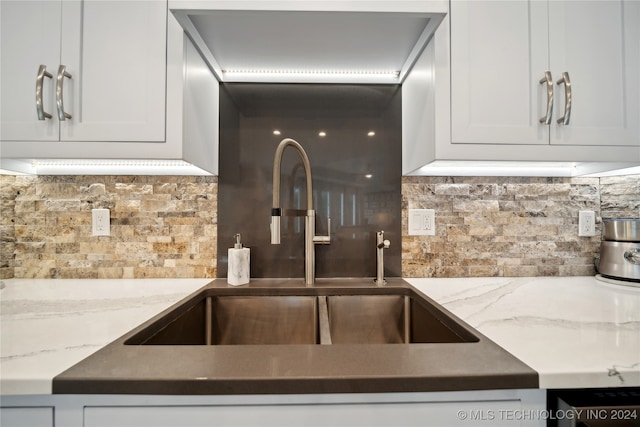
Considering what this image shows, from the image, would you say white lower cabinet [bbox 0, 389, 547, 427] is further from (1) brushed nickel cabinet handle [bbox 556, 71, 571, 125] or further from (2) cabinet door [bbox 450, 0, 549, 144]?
(1) brushed nickel cabinet handle [bbox 556, 71, 571, 125]

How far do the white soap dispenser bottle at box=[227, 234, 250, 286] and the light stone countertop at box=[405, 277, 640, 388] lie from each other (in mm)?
683

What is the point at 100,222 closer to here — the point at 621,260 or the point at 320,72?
the point at 320,72

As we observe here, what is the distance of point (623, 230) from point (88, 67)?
1964mm

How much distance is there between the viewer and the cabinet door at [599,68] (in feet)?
3.27

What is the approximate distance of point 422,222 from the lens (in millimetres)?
1331

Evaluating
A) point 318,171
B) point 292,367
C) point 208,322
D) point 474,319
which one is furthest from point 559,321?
point 208,322

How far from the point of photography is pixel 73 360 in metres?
0.59

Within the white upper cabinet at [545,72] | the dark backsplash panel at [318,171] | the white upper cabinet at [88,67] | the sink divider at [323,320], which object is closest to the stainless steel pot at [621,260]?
the white upper cabinet at [545,72]

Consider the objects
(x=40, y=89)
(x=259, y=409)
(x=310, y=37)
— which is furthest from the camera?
(x=310, y=37)

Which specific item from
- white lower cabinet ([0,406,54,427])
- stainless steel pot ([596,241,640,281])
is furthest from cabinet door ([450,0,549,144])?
white lower cabinet ([0,406,54,427])

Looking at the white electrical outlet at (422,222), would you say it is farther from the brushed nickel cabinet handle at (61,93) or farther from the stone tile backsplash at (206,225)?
the brushed nickel cabinet handle at (61,93)

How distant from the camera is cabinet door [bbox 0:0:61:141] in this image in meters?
0.95

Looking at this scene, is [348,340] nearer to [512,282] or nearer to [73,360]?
[512,282]

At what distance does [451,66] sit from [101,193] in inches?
56.3
